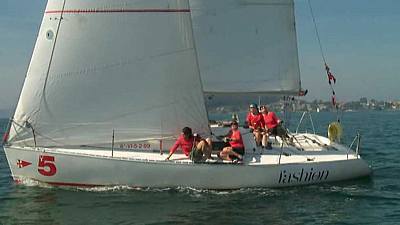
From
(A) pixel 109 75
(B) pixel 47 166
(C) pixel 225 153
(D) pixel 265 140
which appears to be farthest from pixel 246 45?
(B) pixel 47 166

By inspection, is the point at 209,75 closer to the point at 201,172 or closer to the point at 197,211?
the point at 201,172

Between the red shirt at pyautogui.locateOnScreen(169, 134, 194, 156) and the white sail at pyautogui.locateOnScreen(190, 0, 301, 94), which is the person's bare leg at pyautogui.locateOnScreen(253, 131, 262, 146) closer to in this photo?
the white sail at pyautogui.locateOnScreen(190, 0, 301, 94)

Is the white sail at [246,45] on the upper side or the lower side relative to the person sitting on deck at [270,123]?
upper

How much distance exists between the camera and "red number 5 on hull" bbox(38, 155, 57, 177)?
1266 centimetres

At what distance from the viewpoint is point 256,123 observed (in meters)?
14.9

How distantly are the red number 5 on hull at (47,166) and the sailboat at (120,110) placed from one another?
0.08 ft

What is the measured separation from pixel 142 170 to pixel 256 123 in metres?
3.85

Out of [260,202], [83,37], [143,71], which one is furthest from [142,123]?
[260,202]

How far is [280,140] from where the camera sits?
→ 1553 centimetres

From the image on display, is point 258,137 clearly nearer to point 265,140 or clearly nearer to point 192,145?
point 265,140

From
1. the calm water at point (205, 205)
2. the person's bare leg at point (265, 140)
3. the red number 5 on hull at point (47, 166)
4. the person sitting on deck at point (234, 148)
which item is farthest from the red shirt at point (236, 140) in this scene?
the red number 5 on hull at point (47, 166)

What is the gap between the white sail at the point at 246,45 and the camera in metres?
15.4

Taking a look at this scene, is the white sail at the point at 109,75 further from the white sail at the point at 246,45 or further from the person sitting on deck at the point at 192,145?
the white sail at the point at 246,45

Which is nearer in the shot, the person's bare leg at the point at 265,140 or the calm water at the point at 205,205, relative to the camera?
the calm water at the point at 205,205
